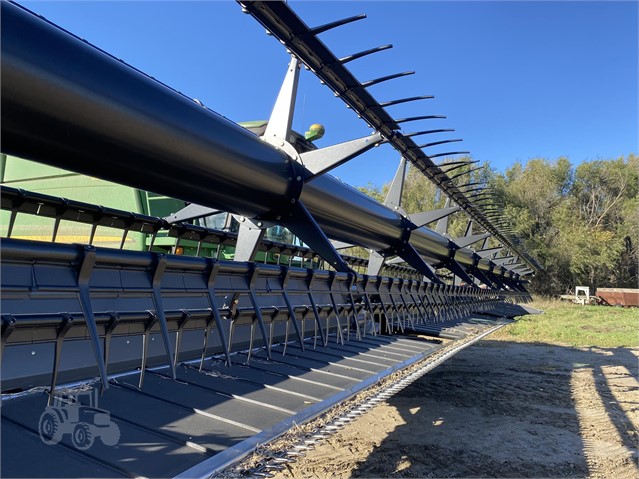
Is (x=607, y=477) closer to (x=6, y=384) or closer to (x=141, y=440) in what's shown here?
(x=141, y=440)

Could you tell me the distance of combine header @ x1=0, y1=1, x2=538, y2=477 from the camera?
1.30 metres

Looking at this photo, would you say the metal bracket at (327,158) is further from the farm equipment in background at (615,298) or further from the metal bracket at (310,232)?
the farm equipment in background at (615,298)

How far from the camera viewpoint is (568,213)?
27.7 meters

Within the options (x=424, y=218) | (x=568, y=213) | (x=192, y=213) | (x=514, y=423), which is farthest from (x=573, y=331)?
(x=568, y=213)

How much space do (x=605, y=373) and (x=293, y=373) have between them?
6.43 metres

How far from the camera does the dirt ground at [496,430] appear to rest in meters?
3.25

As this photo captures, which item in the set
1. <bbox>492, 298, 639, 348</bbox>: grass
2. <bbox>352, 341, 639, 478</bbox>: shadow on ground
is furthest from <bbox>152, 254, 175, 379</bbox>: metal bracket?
<bbox>492, 298, 639, 348</bbox>: grass

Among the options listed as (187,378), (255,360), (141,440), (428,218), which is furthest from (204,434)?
(428,218)

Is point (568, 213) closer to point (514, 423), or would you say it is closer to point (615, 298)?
point (615, 298)

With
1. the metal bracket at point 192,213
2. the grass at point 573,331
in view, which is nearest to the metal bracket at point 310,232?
the metal bracket at point 192,213

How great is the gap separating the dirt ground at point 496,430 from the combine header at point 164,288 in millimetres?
836

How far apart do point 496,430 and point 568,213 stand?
88.6ft

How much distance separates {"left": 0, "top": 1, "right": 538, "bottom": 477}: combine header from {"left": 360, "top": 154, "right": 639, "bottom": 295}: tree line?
69.1ft

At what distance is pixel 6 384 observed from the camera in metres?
1.49
